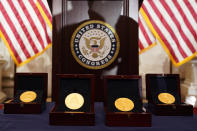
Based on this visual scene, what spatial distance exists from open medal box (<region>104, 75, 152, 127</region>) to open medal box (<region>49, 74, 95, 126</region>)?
105 mm

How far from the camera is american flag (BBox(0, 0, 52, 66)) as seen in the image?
1884 mm

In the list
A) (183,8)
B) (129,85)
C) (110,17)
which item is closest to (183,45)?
(183,8)

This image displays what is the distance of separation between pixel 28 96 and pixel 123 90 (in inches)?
26.5

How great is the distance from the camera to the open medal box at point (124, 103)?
0.88 m

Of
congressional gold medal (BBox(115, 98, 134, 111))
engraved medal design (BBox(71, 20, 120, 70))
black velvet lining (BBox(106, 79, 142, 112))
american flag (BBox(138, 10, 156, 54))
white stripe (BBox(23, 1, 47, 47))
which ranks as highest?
white stripe (BBox(23, 1, 47, 47))

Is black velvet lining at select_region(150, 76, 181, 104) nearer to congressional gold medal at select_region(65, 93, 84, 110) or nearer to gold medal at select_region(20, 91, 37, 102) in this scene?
congressional gold medal at select_region(65, 93, 84, 110)

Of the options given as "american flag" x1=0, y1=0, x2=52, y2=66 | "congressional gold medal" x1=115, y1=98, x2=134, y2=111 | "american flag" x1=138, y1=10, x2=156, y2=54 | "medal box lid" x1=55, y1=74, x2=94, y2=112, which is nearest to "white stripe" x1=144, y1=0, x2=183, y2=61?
"american flag" x1=138, y1=10, x2=156, y2=54

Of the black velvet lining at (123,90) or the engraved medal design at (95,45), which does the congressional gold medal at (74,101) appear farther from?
the engraved medal design at (95,45)

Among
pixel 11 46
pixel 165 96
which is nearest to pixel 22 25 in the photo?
pixel 11 46

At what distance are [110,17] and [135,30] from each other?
0.29 metres

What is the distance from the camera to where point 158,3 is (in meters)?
1.82

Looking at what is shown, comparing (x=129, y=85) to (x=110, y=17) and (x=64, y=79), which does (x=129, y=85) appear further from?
(x=110, y=17)

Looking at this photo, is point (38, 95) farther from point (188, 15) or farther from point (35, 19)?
point (188, 15)

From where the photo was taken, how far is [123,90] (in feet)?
3.39
